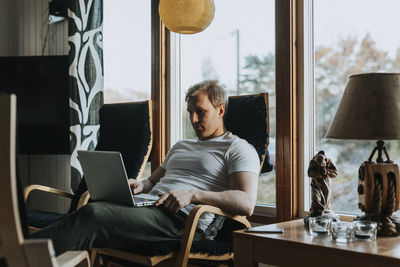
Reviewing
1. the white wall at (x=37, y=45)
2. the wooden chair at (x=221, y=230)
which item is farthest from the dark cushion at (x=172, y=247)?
the white wall at (x=37, y=45)

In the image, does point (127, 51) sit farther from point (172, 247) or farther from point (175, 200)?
point (172, 247)

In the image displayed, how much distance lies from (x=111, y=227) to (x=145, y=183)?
2.51 ft

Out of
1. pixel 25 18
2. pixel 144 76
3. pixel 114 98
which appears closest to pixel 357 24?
pixel 144 76

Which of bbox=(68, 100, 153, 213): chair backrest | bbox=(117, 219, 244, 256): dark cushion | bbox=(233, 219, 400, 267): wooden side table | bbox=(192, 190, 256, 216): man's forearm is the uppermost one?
bbox=(68, 100, 153, 213): chair backrest

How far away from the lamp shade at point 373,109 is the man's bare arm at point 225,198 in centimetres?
60

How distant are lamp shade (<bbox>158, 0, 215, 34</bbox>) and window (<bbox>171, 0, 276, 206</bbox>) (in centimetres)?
51

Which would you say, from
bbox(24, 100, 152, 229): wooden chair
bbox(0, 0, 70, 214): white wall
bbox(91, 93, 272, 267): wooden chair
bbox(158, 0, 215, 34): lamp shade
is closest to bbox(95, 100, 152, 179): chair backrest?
bbox(24, 100, 152, 229): wooden chair

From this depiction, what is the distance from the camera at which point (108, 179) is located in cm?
219

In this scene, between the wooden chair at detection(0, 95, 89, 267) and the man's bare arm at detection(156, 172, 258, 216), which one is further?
the man's bare arm at detection(156, 172, 258, 216)

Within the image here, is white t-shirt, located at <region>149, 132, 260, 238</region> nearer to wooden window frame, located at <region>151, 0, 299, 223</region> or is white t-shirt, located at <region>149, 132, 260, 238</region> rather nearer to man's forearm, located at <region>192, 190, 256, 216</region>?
man's forearm, located at <region>192, 190, 256, 216</region>

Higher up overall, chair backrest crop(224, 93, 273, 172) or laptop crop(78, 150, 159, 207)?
chair backrest crop(224, 93, 273, 172)

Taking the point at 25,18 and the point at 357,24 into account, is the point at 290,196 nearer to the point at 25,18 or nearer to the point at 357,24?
the point at 357,24

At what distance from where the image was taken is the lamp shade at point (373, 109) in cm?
176

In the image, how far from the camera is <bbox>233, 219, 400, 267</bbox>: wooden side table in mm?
1588
